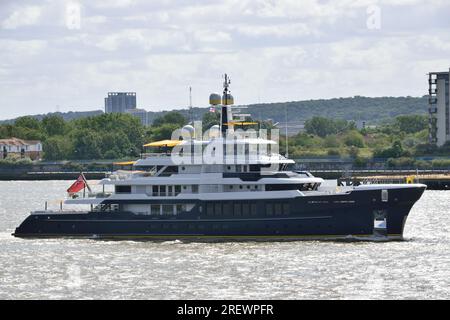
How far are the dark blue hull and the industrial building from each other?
94086 millimetres

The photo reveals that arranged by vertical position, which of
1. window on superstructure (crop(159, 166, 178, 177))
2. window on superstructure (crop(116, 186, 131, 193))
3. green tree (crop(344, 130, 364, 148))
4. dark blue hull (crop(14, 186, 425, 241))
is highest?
green tree (crop(344, 130, 364, 148))

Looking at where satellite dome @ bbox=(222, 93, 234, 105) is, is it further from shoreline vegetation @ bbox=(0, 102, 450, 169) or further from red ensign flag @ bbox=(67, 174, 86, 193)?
shoreline vegetation @ bbox=(0, 102, 450, 169)

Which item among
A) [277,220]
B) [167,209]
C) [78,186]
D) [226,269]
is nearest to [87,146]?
[78,186]

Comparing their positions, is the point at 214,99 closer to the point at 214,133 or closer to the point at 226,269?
the point at 214,133

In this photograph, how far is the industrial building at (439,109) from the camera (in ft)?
491

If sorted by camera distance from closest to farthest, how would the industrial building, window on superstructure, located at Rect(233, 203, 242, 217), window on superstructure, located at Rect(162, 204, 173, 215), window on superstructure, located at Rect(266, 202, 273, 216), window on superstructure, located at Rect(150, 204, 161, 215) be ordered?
window on superstructure, located at Rect(266, 202, 273, 216) < window on superstructure, located at Rect(233, 203, 242, 217) < window on superstructure, located at Rect(162, 204, 173, 215) < window on superstructure, located at Rect(150, 204, 161, 215) < the industrial building

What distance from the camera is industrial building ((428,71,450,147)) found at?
491ft

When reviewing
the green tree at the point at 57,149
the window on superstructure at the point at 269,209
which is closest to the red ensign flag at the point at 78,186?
the window on superstructure at the point at 269,209

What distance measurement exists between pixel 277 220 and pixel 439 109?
318 feet

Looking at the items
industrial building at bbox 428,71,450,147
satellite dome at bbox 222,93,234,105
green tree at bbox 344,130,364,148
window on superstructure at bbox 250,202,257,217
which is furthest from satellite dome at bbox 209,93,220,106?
green tree at bbox 344,130,364,148

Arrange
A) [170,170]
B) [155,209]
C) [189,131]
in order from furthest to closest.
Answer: [189,131]
[170,170]
[155,209]

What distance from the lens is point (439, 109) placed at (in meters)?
151

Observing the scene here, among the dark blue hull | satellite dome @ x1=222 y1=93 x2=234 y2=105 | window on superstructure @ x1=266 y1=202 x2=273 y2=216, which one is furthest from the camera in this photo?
satellite dome @ x1=222 y1=93 x2=234 y2=105
